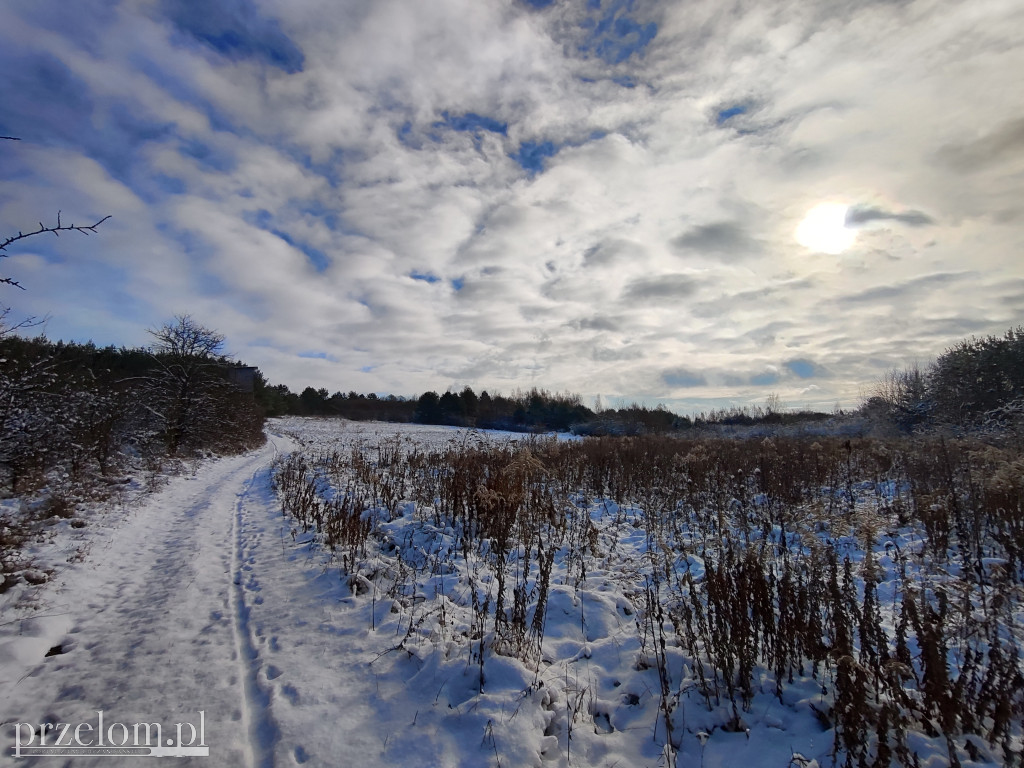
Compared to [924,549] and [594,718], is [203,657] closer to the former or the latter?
[594,718]

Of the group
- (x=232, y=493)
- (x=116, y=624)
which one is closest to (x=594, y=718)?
(x=116, y=624)

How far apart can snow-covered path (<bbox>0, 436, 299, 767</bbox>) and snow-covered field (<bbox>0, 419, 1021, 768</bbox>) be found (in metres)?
0.02

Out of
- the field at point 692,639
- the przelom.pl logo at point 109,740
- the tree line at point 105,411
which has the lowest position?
the przelom.pl logo at point 109,740

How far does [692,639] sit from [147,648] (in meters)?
4.52

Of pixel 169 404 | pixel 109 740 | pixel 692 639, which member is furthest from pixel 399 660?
pixel 169 404

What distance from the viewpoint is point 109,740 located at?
284 cm

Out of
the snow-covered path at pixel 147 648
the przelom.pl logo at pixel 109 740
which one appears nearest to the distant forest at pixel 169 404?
the snow-covered path at pixel 147 648

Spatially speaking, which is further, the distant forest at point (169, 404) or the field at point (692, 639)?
the distant forest at point (169, 404)

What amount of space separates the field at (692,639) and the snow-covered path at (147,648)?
38.5 inches

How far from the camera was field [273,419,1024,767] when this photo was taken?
2.77m

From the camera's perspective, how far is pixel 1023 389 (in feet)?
78.2

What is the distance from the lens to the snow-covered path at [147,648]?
302cm

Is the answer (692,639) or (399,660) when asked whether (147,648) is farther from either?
(692,639)

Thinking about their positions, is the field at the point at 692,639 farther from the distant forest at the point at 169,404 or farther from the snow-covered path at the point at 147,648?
the distant forest at the point at 169,404
